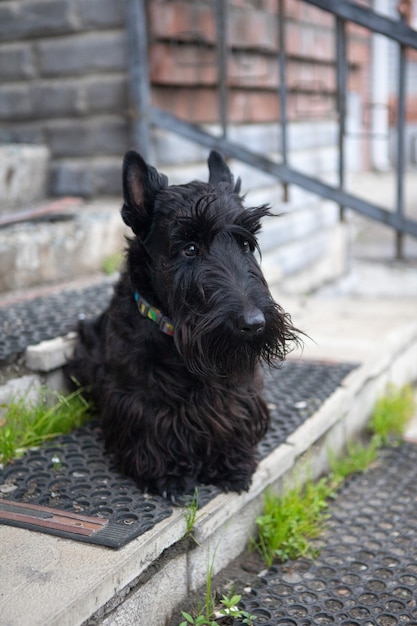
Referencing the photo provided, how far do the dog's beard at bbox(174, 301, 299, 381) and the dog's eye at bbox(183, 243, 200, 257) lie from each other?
0.20 metres

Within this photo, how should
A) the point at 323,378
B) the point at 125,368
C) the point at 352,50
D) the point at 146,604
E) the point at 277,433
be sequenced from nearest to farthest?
the point at 146,604 → the point at 125,368 → the point at 277,433 → the point at 323,378 → the point at 352,50

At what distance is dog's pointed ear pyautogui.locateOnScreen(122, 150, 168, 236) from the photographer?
245 centimetres

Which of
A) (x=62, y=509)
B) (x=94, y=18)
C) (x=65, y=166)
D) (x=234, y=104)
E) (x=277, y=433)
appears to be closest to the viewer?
(x=62, y=509)

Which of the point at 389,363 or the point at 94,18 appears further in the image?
the point at 94,18

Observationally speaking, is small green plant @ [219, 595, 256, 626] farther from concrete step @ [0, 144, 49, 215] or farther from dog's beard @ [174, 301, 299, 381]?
concrete step @ [0, 144, 49, 215]

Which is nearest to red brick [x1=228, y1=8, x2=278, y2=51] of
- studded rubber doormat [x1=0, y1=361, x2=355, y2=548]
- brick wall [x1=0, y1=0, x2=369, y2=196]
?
brick wall [x1=0, y1=0, x2=369, y2=196]

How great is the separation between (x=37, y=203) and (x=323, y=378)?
2.29 meters

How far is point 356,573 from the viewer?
2539 millimetres

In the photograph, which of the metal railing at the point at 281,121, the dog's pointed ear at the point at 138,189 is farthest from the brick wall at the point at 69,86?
the dog's pointed ear at the point at 138,189

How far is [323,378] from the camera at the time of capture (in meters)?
3.66

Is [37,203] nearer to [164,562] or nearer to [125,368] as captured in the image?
[125,368]

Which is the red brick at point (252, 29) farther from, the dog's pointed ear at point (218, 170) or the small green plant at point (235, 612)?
the small green plant at point (235, 612)

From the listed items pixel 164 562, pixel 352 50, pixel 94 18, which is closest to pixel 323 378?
pixel 164 562

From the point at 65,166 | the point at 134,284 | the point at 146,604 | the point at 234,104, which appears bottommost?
the point at 146,604
